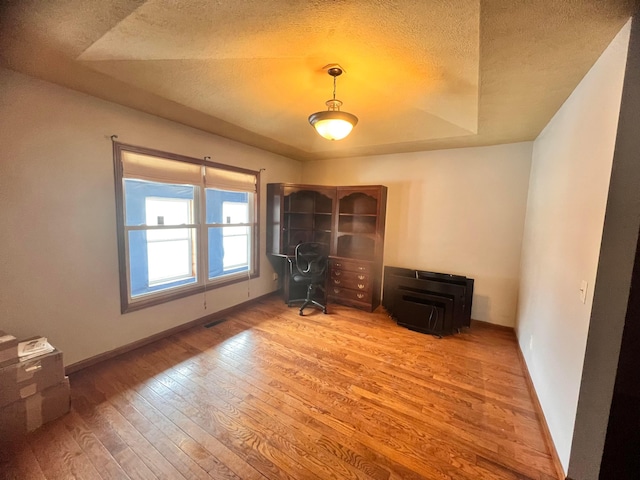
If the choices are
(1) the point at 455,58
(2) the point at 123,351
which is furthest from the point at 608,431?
(2) the point at 123,351

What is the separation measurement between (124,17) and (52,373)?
2341 millimetres

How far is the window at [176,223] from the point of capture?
8.50ft

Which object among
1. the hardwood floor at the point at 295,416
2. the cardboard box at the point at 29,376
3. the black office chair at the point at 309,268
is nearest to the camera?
the hardwood floor at the point at 295,416

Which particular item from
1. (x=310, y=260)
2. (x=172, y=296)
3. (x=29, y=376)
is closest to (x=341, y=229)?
(x=310, y=260)

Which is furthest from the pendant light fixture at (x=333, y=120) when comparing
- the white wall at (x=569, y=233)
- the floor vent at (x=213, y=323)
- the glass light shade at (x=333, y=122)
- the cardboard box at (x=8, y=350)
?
the floor vent at (x=213, y=323)

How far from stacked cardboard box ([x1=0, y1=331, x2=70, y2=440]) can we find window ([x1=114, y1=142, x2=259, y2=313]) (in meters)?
0.82

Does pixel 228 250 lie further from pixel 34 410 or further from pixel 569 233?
pixel 569 233

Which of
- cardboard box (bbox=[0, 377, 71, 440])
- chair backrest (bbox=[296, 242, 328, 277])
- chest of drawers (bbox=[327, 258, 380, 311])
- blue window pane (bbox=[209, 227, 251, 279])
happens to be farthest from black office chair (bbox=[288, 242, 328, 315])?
cardboard box (bbox=[0, 377, 71, 440])

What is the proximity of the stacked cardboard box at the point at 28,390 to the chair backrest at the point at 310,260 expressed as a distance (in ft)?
8.58

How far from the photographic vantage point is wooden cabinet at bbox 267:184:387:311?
A: 388cm

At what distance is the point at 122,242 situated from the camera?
2.52 metres

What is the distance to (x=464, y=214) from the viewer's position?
3.56m

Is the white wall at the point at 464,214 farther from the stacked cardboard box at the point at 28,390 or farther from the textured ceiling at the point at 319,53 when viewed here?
the stacked cardboard box at the point at 28,390

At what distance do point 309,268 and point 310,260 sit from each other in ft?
0.50
